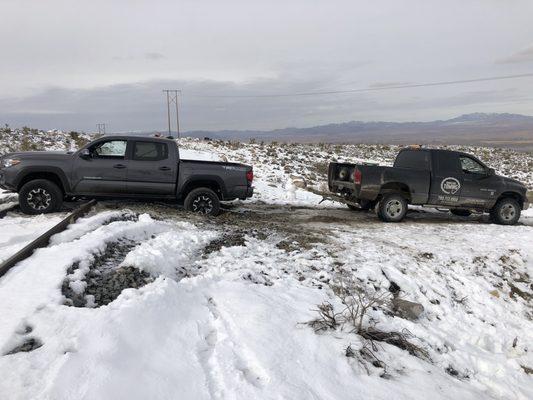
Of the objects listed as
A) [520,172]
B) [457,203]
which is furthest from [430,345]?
[520,172]

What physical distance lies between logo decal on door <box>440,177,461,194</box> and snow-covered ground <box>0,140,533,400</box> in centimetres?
173

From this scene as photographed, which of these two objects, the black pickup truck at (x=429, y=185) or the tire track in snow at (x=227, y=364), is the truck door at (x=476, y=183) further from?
the tire track in snow at (x=227, y=364)

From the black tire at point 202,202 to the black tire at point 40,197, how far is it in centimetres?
293

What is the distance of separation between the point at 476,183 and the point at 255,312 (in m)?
9.37

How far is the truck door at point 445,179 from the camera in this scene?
38.2 ft

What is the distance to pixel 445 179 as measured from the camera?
11664mm

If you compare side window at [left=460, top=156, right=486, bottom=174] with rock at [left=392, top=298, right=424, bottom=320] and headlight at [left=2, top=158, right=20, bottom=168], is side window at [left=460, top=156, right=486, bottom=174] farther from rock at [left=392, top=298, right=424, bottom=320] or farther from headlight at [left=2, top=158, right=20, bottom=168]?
headlight at [left=2, top=158, right=20, bottom=168]

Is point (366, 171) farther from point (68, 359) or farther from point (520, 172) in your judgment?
point (520, 172)

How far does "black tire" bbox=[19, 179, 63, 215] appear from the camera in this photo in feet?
30.8

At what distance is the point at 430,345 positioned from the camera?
5.42 metres

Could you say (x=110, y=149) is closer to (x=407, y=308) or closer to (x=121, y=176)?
(x=121, y=176)

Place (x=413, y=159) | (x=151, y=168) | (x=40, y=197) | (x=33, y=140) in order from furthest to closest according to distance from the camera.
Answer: (x=33, y=140) < (x=413, y=159) < (x=151, y=168) < (x=40, y=197)

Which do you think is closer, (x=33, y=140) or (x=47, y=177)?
(x=47, y=177)

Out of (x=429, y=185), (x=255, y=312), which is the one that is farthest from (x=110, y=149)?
(x=429, y=185)
